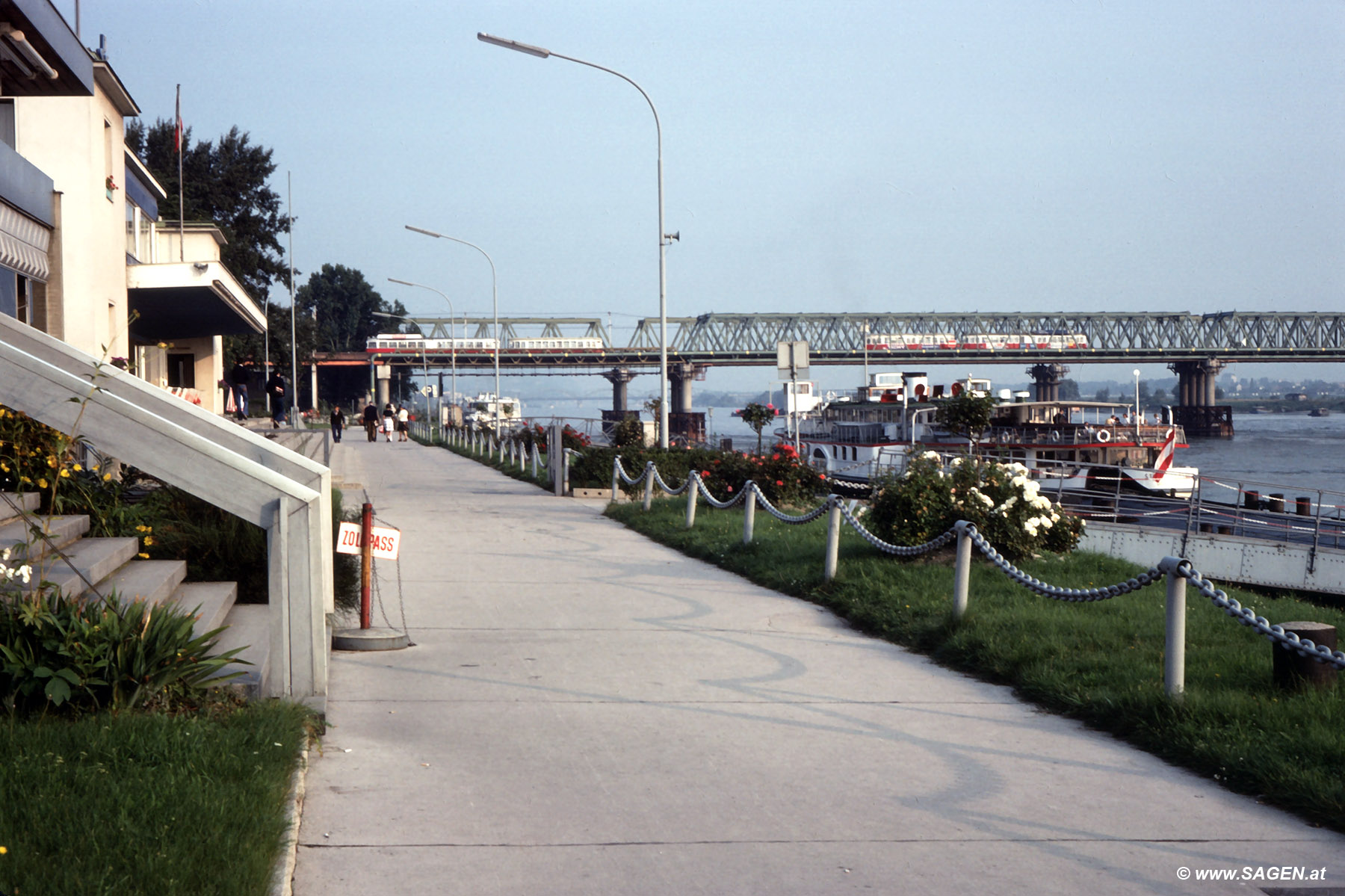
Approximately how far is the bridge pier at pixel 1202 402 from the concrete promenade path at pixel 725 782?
105571 millimetres

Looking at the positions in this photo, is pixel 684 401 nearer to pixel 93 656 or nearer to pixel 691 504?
pixel 691 504

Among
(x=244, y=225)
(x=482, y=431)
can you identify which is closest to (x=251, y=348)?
(x=244, y=225)

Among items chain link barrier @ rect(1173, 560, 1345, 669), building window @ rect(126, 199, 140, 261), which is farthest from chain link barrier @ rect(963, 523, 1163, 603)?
building window @ rect(126, 199, 140, 261)

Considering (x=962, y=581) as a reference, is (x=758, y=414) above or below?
above

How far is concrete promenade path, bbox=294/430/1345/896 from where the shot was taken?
442cm

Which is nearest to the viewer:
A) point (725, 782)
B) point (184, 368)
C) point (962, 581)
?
point (725, 782)

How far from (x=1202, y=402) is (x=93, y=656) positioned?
11373 cm

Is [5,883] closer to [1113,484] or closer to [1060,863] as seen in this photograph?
[1060,863]

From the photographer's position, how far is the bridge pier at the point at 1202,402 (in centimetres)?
10544

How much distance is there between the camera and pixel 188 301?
24.2 m

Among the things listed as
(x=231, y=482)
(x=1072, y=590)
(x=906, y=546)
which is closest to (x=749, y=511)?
(x=906, y=546)

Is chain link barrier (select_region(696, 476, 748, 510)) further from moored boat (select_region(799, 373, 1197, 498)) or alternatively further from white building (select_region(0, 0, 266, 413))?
moored boat (select_region(799, 373, 1197, 498))

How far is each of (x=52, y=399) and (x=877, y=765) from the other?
186 inches

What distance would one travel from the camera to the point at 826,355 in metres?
121
